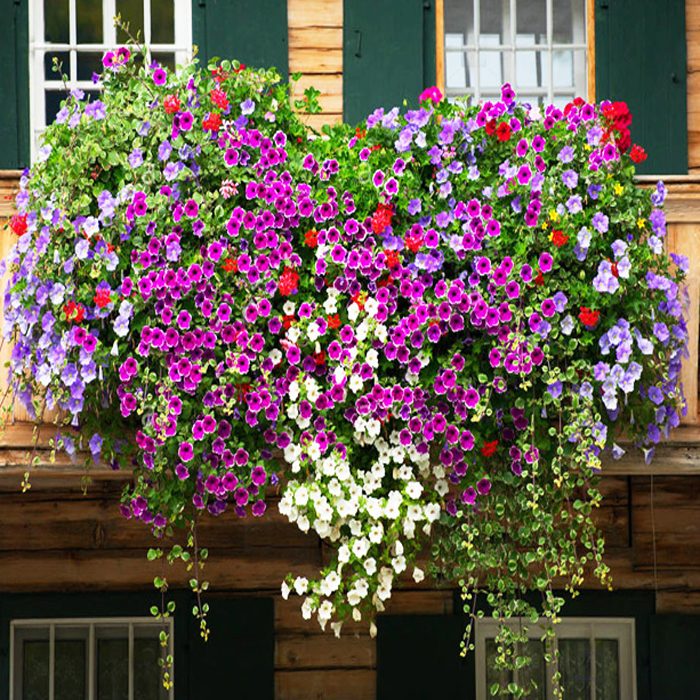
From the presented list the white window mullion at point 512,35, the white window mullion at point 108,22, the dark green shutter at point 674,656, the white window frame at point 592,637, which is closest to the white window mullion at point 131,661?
the white window frame at point 592,637

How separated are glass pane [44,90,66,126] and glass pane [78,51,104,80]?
14 cm

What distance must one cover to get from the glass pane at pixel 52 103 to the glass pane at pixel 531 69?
240 centimetres

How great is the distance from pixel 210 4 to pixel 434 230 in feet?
7.57

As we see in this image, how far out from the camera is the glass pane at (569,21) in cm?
629

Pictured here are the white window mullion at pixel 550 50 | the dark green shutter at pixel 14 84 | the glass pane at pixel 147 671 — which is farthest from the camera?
the glass pane at pixel 147 671

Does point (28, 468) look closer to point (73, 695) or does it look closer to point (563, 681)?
point (73, 695)

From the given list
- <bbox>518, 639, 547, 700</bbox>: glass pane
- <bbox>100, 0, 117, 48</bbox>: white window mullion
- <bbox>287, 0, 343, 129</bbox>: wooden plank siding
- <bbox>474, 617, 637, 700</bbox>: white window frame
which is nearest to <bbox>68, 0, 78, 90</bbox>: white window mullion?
<bbox>100, 0, 117, 48</bbox>: white window mullion

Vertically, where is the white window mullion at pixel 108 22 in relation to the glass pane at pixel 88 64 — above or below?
above

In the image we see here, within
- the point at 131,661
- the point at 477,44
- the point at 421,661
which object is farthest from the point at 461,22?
the point at 131,661

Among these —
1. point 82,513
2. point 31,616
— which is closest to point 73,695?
point 31,616

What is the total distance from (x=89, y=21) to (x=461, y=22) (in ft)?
6.44

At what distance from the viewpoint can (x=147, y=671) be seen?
6383mm

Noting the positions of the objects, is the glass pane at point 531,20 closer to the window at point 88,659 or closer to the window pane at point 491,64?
the window pane at point 491,64

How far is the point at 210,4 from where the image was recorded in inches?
236
